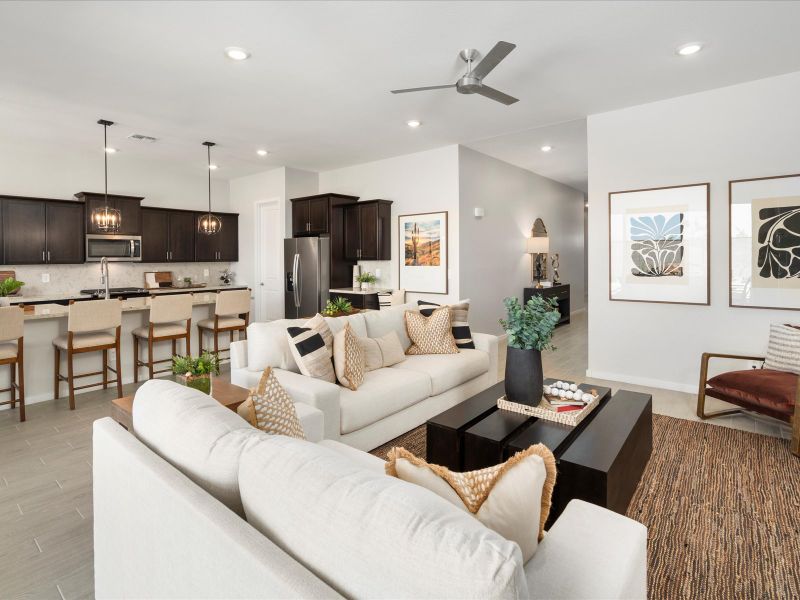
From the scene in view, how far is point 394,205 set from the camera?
6828 millimetres

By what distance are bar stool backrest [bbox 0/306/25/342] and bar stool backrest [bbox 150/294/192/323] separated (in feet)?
3.32

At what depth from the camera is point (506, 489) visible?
99cm

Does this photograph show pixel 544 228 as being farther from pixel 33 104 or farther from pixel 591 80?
pixel 33 104

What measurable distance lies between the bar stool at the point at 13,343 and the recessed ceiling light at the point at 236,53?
8.65 feet

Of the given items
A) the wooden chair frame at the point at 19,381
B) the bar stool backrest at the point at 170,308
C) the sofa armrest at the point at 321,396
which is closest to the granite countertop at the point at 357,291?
the bar stool backrest at the point at 170,308

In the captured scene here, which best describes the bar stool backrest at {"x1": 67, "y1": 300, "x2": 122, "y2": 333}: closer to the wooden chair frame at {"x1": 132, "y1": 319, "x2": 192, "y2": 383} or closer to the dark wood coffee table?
the wooden chair frame at {"x1": 132, "y1": 319, "x2": 192, "y2": 383}

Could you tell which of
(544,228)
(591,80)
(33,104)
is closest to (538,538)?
(591,80)

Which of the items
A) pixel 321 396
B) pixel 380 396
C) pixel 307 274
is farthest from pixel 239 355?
pixel 307 274

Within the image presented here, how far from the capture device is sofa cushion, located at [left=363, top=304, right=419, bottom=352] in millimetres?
3668

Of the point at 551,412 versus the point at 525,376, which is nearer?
the point at 551,412

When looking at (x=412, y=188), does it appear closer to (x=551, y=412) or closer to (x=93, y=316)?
(x=93, y=316)

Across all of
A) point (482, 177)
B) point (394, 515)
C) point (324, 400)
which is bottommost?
point (324, 400)

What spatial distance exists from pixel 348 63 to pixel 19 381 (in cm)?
375

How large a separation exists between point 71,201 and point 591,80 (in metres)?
6.68
